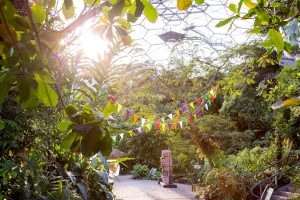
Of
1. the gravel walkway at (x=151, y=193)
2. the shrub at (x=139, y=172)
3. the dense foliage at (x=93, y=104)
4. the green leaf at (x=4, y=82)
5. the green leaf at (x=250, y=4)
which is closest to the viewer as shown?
the green leaf at (x=4, y=82)

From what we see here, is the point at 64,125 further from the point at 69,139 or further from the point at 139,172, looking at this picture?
the point at 139,172

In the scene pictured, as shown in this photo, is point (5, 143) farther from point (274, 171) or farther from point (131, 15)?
point (274, 171)

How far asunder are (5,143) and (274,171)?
592 cm

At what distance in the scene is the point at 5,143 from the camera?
3875 mm

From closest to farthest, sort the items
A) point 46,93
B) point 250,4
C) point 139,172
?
point 46,93
point 250,4
point 139,172

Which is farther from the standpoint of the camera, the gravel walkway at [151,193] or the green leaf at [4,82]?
the gravel walkway at [151,193]

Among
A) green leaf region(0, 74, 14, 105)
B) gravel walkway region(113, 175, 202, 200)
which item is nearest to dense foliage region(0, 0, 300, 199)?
green leaf region(0, 74, 14, 105)

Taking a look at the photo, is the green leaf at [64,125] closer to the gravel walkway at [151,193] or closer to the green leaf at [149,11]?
the green leaf at [149,11]

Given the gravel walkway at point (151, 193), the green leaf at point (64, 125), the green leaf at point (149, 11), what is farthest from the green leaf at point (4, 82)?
the gravel walkway at point (151, 193)

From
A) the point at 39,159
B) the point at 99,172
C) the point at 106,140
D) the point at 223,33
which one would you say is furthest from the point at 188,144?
the point at 106,140

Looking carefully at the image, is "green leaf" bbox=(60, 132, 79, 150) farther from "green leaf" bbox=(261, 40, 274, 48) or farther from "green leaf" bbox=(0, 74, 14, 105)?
"green leaf" bbox=(261, 40, 274, 48)

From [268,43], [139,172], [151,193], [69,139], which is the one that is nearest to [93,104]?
[268,43]

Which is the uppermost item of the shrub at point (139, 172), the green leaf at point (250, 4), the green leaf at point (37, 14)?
the green leaf at point (250, 4)

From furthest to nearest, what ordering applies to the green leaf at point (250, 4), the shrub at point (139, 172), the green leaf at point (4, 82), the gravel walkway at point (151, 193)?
the shrub at point (139, 172) < the gravel walkway at point (151, 193) < the green leaf at point (250, 4) < the green leaf at point (4, 82)
